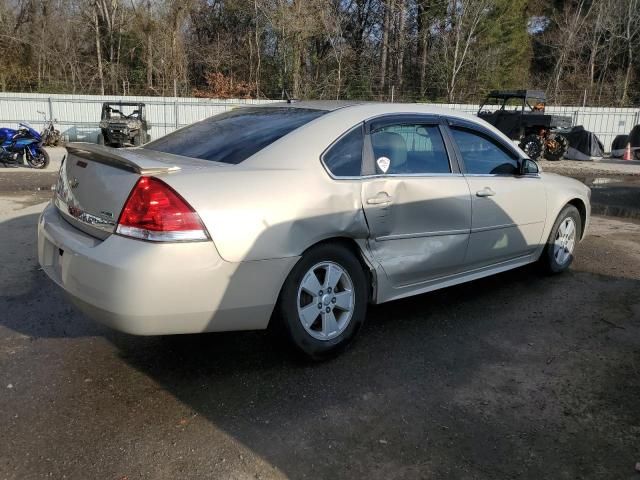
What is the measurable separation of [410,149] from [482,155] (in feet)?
2.90

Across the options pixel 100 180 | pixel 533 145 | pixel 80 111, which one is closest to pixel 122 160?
pixel 100 180

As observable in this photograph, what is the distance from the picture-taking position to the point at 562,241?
538cm

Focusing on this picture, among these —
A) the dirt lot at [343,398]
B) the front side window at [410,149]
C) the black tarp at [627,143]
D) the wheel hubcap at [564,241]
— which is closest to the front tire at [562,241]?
the wheel hubcap at [564,241]

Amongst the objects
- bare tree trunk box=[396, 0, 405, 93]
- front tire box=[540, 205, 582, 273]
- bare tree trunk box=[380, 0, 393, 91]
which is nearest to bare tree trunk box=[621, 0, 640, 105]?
bare tree trunk box=[396, 0, 405, 93]

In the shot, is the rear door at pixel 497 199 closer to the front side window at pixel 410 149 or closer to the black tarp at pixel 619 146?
the front side window at pixel 410 149

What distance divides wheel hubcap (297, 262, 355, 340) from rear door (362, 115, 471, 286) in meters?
0.33

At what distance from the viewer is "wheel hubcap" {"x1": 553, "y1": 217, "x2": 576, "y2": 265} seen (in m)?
5.31

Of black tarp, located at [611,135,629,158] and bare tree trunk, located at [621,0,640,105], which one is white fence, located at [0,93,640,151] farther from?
bare tree trunk, located at [621,0,640,105]

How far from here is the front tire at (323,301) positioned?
3227 mm

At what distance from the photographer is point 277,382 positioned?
3.27 metres

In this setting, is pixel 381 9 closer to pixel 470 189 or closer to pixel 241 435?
pixel 470 189

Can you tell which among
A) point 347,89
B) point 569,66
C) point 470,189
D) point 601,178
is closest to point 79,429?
point 470,189

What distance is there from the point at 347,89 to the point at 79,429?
87.6 feet

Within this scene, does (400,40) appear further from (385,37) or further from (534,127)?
(534,127)
